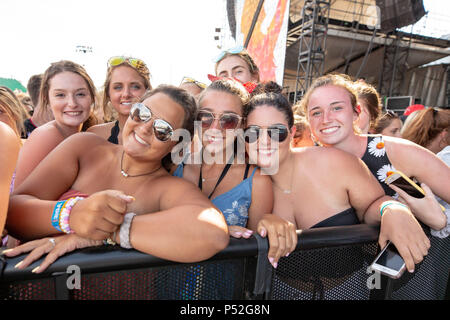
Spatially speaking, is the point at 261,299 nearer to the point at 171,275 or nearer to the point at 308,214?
the point at 171,275

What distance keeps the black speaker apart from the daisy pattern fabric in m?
12.2

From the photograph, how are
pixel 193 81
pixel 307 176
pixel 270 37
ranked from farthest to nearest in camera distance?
pixel 270 37 → pixel 193 81 → pixel 307 176

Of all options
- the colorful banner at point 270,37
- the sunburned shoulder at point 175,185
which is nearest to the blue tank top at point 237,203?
the sunburned shoulder at point 175,185

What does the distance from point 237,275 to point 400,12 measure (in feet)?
45.6

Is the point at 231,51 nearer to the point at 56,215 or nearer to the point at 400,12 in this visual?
the point at 56,215

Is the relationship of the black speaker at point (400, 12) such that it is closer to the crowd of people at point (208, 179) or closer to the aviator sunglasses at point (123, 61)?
the crowd of people at point (208, 179)

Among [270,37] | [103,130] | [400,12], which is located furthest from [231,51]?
[400,12]

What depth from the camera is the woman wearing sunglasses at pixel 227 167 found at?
1558 millimetres

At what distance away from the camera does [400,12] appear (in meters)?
11.1

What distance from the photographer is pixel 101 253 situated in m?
0.81
